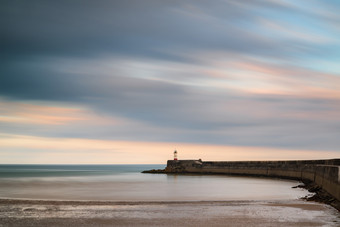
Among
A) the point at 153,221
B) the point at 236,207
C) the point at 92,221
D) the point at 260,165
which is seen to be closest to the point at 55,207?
the point at 92,221

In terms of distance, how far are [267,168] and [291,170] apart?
5.64 m

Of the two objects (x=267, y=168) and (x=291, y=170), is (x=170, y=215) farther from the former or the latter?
(x=267, y=168)

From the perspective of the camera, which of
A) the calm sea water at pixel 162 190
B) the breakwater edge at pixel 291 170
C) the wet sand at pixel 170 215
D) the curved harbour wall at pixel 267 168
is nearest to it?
the wet sand at pixel 170 215

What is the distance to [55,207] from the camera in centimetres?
1655

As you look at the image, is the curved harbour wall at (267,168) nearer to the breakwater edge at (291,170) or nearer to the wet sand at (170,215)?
the breakwater edge at (291,170)

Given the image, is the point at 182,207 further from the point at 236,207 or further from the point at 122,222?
the point at 122,222

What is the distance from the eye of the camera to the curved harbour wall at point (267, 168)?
90.1ft

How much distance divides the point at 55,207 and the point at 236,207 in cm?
686

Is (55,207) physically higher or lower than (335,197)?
lower

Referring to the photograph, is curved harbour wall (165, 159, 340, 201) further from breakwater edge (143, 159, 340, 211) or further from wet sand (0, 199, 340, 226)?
wet sand (0, 199, 340, 226)

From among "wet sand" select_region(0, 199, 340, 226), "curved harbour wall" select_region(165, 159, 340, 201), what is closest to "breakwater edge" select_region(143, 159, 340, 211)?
"curved harbour wall" select_region(165, 159, 340, 201)

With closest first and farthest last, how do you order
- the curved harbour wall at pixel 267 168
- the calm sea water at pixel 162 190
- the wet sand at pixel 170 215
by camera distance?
the wet sand at pixel 170 215
the calm sea water at pixel 162 190
the curved harbour wall at pixel 267 168

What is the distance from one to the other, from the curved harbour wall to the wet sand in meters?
3.37

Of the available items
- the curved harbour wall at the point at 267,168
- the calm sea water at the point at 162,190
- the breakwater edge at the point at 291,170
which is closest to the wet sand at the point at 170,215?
the breakwater edge at the point at 291,170
